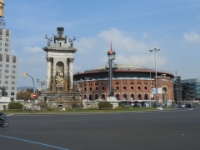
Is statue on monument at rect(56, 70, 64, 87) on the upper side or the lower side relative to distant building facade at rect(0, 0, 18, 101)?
lower

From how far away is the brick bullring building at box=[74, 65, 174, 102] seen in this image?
367ft

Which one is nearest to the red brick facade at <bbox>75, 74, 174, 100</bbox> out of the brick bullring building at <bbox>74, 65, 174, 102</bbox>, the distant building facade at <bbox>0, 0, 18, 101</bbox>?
the brick bullring building at <bbox>74, 65, 174, 102</bbox>

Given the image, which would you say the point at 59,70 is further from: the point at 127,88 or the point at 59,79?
the point at 127,88

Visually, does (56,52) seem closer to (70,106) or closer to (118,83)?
(70,106)

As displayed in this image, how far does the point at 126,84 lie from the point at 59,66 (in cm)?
5550

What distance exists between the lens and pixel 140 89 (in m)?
113

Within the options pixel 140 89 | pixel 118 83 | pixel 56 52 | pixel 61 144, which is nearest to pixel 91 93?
pixel 118 83

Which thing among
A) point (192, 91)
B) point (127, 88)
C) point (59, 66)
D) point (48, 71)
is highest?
point (59, 66)

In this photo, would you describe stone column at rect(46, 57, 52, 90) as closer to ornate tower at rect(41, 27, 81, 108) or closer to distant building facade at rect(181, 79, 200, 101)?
ornate tower at rect(41, 27, 81, 108)

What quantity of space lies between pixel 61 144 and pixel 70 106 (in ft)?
152

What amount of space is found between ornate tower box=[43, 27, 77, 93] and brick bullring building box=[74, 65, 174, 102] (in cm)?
4812

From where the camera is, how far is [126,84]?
113 m

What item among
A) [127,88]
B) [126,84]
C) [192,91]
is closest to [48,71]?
[127,88]

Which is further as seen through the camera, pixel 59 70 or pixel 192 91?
pixel 192 91
